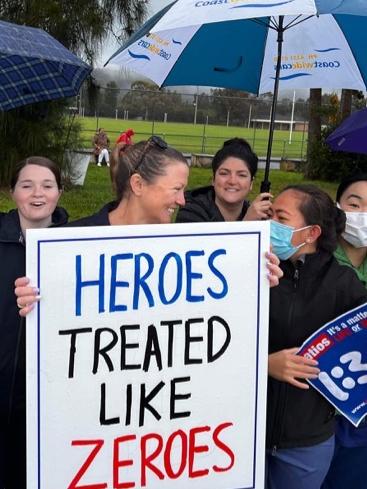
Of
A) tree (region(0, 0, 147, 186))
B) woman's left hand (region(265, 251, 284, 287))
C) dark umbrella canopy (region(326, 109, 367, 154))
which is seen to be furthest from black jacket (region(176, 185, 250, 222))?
tree (region(0, 0, 147, 186))

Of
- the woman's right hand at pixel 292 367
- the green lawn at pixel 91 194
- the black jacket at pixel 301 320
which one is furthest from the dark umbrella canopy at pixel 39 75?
the green lawn at pixel 91 194

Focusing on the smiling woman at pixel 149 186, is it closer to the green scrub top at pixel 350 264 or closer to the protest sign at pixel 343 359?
the protest sign at pixel 343 359

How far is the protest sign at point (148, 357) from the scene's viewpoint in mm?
1767

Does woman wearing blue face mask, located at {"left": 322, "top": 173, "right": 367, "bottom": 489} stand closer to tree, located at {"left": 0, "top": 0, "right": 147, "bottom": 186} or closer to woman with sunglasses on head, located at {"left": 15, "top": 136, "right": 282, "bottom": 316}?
woman with sunglasses on head, located at {"left": 15, "top": 136, "right": 282, "bottom": 316}

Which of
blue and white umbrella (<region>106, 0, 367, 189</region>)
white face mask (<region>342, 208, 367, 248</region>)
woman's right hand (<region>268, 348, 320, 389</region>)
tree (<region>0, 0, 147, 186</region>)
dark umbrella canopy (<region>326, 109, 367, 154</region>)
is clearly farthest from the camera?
tree (<region>0, 0, 147, 186</region>)

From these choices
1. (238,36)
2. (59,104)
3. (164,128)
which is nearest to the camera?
(238,36)

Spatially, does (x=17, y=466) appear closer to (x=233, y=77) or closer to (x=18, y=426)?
(x=18, y=426)

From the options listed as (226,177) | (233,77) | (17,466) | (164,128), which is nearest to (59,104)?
(233,77)

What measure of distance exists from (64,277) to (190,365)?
0.47 m

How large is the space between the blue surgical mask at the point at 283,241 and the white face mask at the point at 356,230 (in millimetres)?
390

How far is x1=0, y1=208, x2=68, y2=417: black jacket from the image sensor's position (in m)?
2.18

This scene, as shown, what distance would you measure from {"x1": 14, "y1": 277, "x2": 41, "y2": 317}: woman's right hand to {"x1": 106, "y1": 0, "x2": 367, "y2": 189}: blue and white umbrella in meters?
2.23

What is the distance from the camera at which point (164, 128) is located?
4031 centimetres

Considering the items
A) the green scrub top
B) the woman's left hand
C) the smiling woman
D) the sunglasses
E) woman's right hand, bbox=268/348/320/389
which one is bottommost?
woman's right hand, bbox=268/348/320/389
